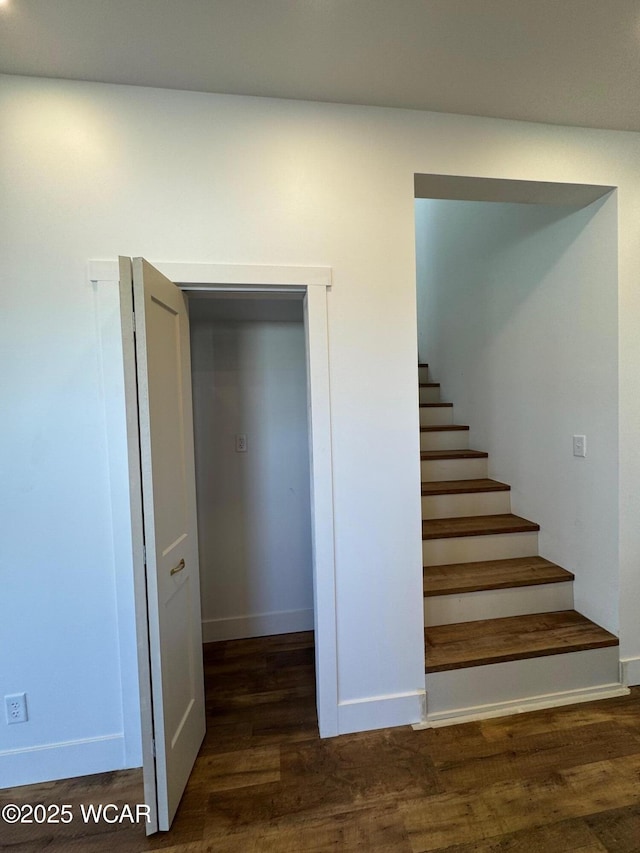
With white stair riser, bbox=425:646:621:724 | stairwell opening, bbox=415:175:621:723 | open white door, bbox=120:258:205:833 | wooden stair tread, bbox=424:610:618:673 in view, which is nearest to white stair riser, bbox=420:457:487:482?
stairwell opening, bbox=415:175:621:723

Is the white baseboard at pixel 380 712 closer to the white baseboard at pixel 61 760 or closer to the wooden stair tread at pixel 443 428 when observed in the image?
the white baseboard at pixel 61 760

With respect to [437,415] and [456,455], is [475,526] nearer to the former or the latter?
[456,455]

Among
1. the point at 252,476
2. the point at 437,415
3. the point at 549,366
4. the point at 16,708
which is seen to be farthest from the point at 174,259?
the point at 437,415

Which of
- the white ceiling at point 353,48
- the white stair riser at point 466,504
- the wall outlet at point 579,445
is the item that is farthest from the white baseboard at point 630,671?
the white ceiling at point 353,48

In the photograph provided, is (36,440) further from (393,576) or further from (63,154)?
(393,576)

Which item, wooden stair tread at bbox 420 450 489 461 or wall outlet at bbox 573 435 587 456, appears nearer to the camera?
wall outlet at bbox 573 435 587 456

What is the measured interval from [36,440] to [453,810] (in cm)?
216

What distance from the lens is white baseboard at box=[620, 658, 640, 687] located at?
198 cm

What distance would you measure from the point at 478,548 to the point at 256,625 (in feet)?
5.15

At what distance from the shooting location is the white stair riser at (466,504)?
2514 mm

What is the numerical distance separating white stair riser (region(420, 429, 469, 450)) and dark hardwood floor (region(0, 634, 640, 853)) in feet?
5.85

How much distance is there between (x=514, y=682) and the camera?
73.6 inches

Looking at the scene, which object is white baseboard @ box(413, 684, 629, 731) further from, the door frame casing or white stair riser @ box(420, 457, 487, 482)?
white stair riser @ box(420, 457, 487, 482)

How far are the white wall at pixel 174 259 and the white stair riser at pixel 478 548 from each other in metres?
0.53
